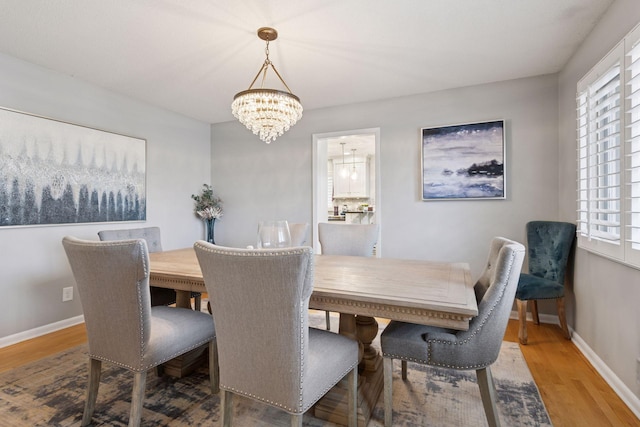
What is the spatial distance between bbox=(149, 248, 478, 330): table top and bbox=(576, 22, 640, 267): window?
93 cm

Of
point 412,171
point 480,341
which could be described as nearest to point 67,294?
point 480,341

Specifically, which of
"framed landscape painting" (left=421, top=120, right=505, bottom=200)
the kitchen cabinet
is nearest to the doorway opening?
the kitchen cabinet

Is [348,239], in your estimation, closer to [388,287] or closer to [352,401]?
[388,287]

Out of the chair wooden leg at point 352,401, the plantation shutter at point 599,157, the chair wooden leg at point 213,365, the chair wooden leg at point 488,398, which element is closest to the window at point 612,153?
the plantation shutter at point 599,157

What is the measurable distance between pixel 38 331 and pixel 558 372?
4.20m

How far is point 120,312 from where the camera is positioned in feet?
4.86

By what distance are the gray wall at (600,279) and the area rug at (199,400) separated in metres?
0.52

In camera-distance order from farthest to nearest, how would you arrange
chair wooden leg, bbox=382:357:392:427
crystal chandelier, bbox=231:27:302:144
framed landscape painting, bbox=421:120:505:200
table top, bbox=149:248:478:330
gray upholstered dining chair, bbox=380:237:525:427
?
framed landscape painting, bbox=421:120:505:200 < crystal chandelier, bbox=231:27:302:144 < chair wooden leg, bbox=382:357:392:427 < gray upholstered dining chair, bbox=380:237:525:427 < table top, bbox=149:248:478:330

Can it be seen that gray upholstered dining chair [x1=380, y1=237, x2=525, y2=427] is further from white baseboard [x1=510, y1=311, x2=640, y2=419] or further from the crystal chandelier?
the crystal chandelier

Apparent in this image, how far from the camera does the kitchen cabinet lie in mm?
7984

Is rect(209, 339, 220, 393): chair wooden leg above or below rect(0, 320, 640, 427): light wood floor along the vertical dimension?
above

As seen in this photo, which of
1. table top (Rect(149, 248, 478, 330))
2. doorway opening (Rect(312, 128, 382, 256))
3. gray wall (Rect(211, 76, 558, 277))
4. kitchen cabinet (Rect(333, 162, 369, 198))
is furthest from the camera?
kitchen cabinet (Rect(333, 162, 369, 198))

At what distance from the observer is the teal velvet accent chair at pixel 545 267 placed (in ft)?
8.85

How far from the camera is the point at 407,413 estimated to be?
68.9 inches
